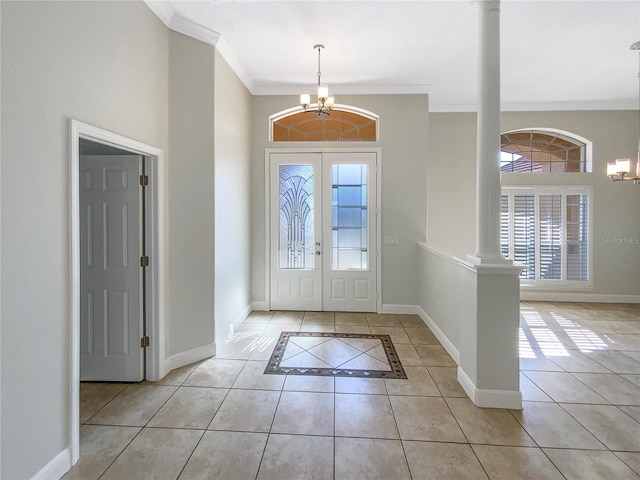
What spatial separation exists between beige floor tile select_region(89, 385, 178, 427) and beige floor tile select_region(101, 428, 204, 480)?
0.20 metres

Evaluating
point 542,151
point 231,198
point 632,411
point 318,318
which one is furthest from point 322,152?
point 632,411

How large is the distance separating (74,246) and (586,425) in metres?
3.69

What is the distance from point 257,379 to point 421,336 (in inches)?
84.4

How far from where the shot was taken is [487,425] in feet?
7.93

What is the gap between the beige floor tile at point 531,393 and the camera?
2781 mm

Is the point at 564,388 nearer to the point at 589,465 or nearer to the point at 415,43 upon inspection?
the point at 589,465

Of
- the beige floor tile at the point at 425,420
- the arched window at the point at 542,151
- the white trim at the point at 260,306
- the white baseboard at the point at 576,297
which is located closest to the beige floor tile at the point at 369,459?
the beige floor tile at the point at 425,420

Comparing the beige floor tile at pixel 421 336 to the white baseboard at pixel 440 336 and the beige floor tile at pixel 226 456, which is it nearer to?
the white baseboard at pixel 440 336

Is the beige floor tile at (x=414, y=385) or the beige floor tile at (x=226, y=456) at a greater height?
the beige floor tile at (x=414, y=385)

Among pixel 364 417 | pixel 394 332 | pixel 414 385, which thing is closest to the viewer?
pixel 364 417

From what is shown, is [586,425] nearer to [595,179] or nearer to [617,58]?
[617,58]

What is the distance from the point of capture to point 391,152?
200 inches

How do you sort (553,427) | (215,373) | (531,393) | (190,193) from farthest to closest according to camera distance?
(190,193)
(215,373)
(531,393)
(553,427)

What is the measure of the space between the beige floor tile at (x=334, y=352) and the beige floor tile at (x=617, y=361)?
8.23 feet
